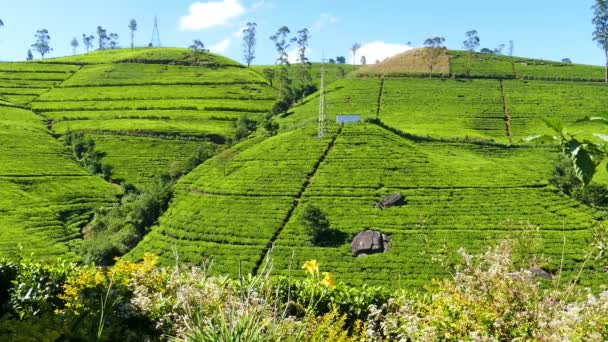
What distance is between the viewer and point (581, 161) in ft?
10.6

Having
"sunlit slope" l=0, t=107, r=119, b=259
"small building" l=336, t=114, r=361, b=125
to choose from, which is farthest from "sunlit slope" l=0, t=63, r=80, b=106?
"small building" l=336, t=114, r=361, b=125

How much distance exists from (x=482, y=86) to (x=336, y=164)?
63.0m

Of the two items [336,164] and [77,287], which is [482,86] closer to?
[336,164]

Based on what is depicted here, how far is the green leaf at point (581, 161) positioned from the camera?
3.18 metres

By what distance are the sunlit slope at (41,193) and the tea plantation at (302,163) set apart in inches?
11.0

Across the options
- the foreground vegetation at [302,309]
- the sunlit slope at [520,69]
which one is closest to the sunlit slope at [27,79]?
the sunlit slope at [520,69]

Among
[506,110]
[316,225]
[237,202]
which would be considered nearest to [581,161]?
[316,225]

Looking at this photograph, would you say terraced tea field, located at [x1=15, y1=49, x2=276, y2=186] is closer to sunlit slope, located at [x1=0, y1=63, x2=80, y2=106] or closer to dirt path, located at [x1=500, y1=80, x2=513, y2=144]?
sunlit slope, located at [x1=0, y1=63, x2=80, y2=106]

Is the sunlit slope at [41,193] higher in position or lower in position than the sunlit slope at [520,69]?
lower

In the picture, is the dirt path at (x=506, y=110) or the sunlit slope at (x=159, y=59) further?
the sunlit slope at (x=159, y=59)

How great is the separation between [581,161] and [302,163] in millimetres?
65933

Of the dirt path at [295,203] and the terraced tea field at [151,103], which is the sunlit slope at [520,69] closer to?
the terraced tea field at [151,103]

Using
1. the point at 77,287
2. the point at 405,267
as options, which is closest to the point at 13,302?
the point at 77,287

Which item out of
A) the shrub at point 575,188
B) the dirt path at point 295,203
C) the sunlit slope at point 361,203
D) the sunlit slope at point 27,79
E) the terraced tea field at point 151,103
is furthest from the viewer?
the sunlit slope at point 27,79
